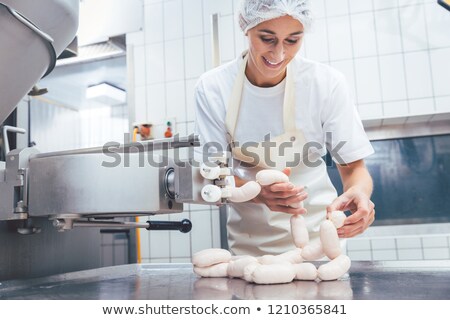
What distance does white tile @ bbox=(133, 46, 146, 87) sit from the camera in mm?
2611

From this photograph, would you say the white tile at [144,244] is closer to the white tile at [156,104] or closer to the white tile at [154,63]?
the white tile at [156,104]

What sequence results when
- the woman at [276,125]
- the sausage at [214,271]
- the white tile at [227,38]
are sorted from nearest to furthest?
the sausage at [214,271] → the woman at [276,125] → the white tile at [227,38]

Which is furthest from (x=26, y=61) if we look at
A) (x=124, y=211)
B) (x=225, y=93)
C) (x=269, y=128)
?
(x=269, y=128)

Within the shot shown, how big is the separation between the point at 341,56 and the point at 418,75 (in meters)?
0.37

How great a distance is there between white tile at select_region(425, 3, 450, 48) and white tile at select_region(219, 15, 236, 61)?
0.96 m

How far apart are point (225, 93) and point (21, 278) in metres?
0.77

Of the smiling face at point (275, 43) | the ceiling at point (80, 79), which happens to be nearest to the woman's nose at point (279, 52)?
the smiling face at point (275, 43)

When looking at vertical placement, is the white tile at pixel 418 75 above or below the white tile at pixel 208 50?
below

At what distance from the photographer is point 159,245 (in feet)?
8.16

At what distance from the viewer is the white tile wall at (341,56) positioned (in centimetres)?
215

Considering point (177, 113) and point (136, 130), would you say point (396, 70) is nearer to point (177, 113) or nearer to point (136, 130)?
point (177, 113)

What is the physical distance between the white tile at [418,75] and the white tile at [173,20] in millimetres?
1237

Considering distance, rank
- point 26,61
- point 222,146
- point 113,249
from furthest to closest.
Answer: point 113,249 → point 222,146 → point 26,61

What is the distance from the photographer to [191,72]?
2.53m
